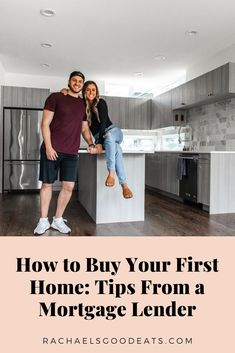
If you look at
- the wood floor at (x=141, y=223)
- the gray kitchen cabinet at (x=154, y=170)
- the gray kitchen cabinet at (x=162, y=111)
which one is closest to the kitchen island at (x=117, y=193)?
the wood floor at (x=141, y=223)

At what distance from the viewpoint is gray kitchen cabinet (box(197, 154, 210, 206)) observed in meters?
4.12

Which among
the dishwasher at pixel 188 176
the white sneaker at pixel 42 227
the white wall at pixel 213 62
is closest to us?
the white sneaker at pixel 42 227

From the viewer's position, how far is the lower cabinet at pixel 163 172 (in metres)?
5.29

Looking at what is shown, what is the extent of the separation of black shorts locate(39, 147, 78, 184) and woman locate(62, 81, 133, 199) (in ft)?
0.86

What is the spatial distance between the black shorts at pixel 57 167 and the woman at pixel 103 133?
0.86 feet

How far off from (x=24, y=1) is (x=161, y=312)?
3.53m

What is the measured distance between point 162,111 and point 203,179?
271 centimetres

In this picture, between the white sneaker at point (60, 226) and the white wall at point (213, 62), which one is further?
the white wall at point (213, 62)

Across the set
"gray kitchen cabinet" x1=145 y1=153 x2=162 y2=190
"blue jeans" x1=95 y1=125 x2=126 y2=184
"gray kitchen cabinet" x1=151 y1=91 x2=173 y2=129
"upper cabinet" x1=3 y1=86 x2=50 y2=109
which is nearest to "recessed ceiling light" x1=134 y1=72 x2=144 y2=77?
"gray kitchen cabinet" x1=151 y1=91 x2=173 y2=129

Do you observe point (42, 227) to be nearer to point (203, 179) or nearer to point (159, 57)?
point (203, 179)

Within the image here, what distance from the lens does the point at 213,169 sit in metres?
4.06

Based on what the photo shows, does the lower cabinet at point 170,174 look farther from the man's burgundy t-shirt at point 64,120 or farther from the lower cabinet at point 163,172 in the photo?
the man's burgundy t-shirt at point 64,120

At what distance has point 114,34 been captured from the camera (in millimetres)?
4309

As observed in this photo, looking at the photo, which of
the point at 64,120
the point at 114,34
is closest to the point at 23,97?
the point at 114,34
